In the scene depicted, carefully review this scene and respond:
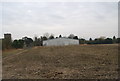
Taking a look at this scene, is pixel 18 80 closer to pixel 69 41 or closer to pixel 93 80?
pixel 93 80

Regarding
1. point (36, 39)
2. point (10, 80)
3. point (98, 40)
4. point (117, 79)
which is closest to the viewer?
point (117, 79)

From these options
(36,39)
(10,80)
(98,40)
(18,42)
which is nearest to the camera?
(10,80)

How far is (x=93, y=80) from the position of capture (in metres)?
4.75

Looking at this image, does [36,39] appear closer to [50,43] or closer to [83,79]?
[50,43]

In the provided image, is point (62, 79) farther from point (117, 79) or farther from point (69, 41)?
point (69, 41)

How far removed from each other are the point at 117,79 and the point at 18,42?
30.4 m

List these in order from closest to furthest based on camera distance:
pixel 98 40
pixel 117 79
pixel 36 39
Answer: pixel 117 79 < pixel 98 40 < pixel 36 39

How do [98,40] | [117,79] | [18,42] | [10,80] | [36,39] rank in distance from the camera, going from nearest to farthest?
[117,79]
[10,80]
[18,42]
[98,40]
[36,39]

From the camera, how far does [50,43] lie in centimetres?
4678

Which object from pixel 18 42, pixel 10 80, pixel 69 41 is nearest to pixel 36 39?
pixel 69 41

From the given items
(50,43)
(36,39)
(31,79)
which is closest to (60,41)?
(50,43)

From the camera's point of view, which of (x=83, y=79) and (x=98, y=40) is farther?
(x=98, y=40)

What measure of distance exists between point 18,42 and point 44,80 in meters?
29.6

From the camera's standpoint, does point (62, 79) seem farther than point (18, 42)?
No
